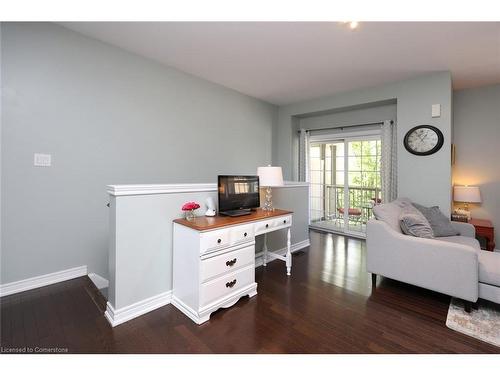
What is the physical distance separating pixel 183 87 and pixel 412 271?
3651mm

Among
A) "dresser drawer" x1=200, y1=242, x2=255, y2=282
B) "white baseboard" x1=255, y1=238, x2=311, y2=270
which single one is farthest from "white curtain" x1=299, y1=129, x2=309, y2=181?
"dresser drawer" x1=200, y1=242, x2=255, y2=282

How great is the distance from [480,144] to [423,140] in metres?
1.23

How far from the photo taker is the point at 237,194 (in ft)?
8.09

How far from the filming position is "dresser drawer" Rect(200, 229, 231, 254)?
1.82 m

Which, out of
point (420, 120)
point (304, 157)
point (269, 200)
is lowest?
point (269, 200)

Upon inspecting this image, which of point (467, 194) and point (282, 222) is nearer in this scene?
point (282, 222)

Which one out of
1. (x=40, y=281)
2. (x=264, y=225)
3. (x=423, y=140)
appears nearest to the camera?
(x=40, y=281)

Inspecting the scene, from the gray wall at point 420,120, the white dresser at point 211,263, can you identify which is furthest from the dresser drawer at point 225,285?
the gray wall at point 420,120

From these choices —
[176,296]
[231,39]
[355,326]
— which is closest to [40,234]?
[176,296]

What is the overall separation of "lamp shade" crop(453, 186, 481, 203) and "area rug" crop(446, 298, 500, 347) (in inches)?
80.1

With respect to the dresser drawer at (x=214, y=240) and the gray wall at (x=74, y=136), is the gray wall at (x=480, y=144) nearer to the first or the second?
the dresser drawer at (x=214, y=240)

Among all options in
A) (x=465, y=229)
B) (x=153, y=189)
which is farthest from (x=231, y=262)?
(x=465, y=229)

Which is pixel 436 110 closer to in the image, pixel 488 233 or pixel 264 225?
pixel 488 233
